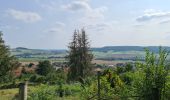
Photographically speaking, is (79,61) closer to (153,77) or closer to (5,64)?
(5,64)

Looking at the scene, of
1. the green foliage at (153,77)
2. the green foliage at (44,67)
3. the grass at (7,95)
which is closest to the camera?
the green foliage at (153,77)

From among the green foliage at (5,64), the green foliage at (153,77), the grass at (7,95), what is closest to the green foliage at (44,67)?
the green foliage at (5,64)

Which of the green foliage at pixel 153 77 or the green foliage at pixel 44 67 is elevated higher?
the green foliage at pixel 153 77

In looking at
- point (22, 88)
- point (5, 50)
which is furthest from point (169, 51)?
point (5, 50)

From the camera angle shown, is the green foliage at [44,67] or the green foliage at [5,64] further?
the green foliage at [44,67]

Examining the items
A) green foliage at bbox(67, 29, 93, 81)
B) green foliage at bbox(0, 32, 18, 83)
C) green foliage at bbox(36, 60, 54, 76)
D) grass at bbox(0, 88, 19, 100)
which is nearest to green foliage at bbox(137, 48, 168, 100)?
grass at bbox(0, 88, 19, 100)

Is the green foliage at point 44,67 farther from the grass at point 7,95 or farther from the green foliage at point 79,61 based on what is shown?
the grass at point 7,95

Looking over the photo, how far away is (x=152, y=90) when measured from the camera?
1091 centimetres

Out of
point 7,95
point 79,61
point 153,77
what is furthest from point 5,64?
point 153,77

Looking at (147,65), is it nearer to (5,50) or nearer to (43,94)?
(43,94)

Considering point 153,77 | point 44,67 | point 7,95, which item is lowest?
point 44,67

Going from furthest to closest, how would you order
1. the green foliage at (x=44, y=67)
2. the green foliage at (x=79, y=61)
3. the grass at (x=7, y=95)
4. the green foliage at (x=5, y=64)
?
1. the green foliage at (x=44, y=67)
2. the green foliage at (x=79, y=61)
3. the green foliage at (x=5, y=64)
4. the grass at (x=7, y=95)

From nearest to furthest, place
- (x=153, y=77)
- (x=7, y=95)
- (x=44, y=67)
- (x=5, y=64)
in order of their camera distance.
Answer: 1. (x=153, y=77)
2. (x=7, y=95)
3. (x=5, y=64)
4. (x=44, y=67)

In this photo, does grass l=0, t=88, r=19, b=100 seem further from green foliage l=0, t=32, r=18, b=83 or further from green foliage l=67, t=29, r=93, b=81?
green foliage l=67, t=29, r=93, b=81
